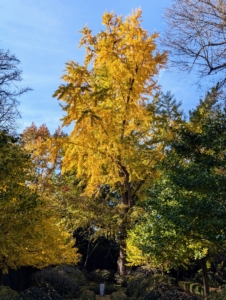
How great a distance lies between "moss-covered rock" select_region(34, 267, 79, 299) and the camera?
1198cm

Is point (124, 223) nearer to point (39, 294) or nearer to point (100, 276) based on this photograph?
point (100, 276)

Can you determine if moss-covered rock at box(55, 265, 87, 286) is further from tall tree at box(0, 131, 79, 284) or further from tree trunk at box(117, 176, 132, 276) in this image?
tall tree at box(0, 131, 79, 284)

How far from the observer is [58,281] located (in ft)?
40.2

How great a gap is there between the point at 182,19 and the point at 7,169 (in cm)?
514

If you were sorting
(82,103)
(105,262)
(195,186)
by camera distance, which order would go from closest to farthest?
(195,186), (82,103), (105,262)

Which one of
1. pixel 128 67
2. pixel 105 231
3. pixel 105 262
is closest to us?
pixel 128 67

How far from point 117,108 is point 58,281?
689 cm

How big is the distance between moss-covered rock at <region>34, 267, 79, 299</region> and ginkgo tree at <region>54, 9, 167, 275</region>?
317 centimetres

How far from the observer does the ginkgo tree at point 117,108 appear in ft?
35.6

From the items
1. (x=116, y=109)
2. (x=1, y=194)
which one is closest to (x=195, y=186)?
(x=1, y=194)

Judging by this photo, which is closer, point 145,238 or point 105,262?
point 145,238

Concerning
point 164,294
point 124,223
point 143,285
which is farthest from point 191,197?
point 124,223

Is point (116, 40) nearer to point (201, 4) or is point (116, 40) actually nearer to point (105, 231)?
point (201, 4)

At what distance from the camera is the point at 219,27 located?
7102 millimetres
